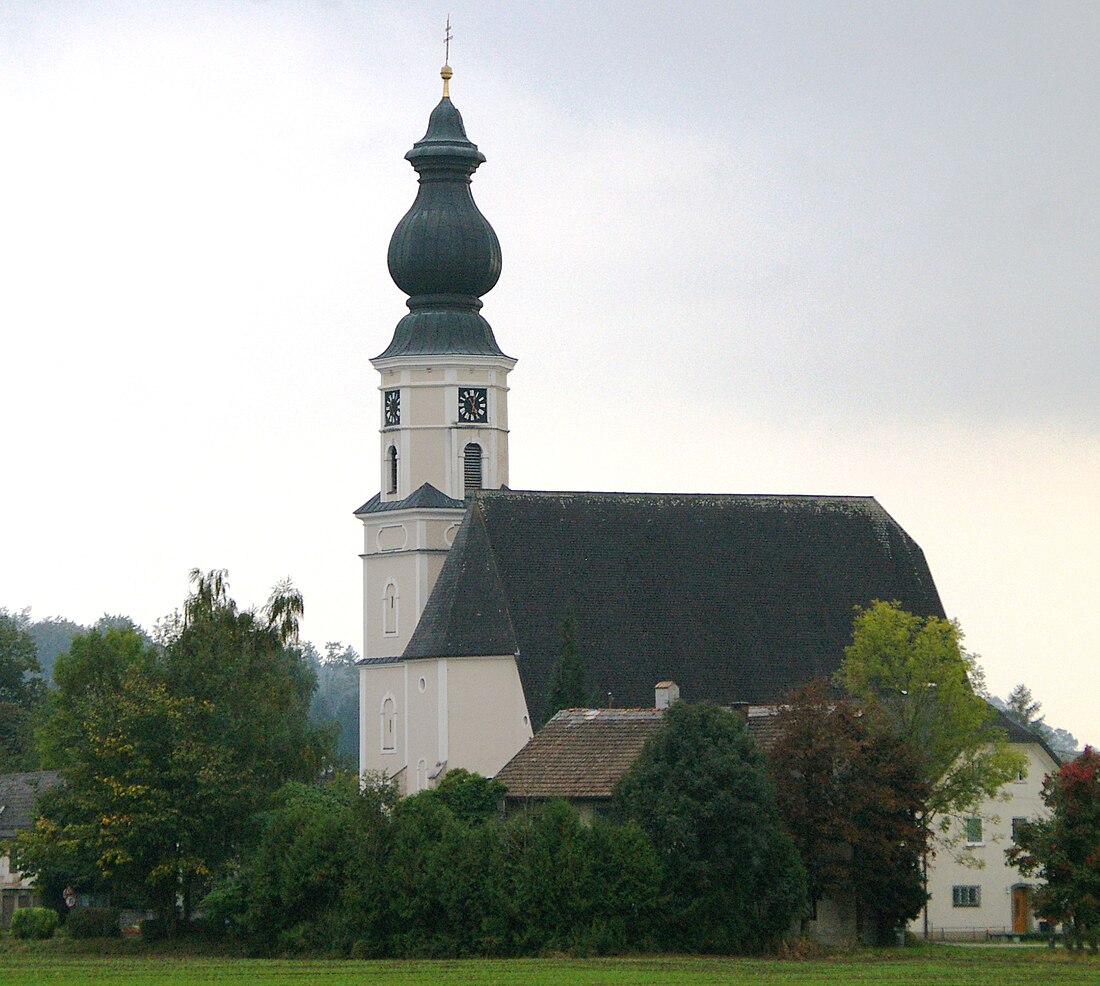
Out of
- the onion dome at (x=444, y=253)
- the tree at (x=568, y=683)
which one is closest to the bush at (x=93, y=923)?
the tree at (x=568, y=683)

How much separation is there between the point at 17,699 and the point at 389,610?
31621mm

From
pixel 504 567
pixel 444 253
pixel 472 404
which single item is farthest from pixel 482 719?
pixel 444 253

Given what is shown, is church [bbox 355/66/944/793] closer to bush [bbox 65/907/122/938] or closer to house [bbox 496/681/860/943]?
house [bbox 496/681/860/943]

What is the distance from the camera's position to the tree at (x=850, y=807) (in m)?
58.2

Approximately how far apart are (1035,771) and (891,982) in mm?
31050

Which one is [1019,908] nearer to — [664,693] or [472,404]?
[664,693]

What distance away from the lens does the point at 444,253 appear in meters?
86.2

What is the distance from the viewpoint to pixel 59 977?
48.0 meters

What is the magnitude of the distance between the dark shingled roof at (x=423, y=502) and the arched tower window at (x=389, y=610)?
2510mm

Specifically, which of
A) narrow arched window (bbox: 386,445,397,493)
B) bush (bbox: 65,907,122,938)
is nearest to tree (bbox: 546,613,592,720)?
narrow arched window (bbox: 386,445,397,493)

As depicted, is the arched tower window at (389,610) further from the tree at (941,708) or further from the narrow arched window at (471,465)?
the tree at (941,708)

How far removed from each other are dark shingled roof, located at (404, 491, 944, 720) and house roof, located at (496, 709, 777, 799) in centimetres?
988

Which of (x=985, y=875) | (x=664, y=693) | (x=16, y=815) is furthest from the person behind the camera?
(x=16, y=815)

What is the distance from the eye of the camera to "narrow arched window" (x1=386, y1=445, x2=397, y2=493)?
8619 centimetres
